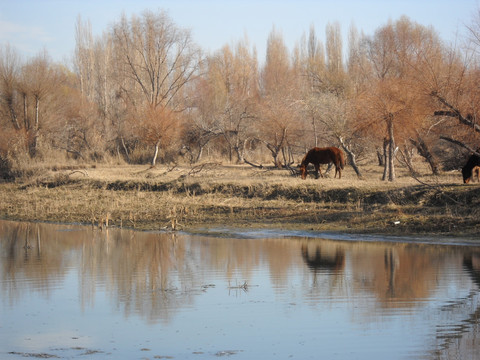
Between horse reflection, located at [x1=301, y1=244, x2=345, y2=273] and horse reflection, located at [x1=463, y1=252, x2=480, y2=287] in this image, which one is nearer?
horse reflection, located at [x1=463, y1=252, x2=480, y2=287]

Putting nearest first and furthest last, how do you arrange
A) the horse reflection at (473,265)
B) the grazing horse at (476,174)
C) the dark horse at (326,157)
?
the horse reflection at (473,265) < the grazing horse at (476,174) < the dark horse at (326,157)

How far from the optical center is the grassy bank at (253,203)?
17.8 m

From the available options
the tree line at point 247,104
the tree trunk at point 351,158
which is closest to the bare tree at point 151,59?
the tree line at point 247,104

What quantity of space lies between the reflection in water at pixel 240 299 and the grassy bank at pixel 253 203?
2394mm

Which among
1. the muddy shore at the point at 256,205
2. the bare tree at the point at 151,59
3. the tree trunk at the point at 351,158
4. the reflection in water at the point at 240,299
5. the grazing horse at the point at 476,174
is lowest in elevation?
the reflection in water at the point at 240,299

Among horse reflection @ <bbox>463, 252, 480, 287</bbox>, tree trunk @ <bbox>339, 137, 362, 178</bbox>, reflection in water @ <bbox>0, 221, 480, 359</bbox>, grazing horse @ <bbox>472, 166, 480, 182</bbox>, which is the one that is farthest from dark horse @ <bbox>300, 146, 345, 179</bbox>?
horse reflection @ <bbox>463, 252, 480, 287</bbox>

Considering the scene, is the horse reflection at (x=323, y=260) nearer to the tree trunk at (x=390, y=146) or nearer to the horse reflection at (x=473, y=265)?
the horse reflection at (x=473, y=265)

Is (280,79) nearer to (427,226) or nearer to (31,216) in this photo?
(31,216)

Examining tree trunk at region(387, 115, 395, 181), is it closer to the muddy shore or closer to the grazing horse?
the muddy shore

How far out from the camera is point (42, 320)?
8.78 metres

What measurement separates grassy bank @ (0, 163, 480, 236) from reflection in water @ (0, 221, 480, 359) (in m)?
2.39

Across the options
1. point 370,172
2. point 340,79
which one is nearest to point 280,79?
point 340,79

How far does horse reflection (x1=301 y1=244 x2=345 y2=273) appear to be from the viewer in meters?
12.5

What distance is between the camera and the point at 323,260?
13430 millimetres
